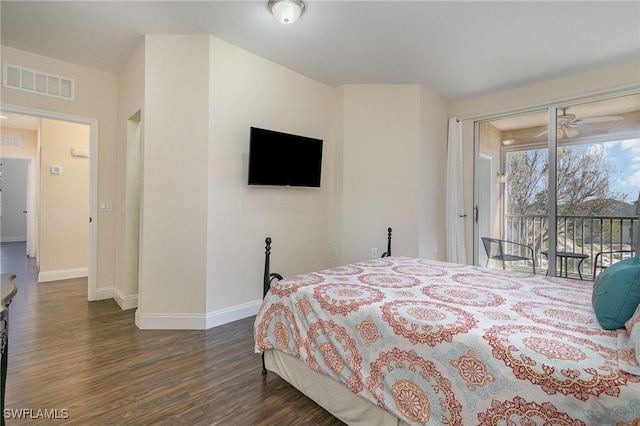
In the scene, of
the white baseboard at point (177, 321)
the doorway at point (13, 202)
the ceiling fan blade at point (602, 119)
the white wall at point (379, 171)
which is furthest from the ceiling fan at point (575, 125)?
the doorway at point (13, 202)

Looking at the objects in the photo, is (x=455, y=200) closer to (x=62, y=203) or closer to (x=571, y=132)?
(x=571, y=132)

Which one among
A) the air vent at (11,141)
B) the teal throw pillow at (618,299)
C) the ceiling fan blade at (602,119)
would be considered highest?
the air vent at (11,141)

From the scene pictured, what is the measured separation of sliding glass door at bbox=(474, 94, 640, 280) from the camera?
348 cm

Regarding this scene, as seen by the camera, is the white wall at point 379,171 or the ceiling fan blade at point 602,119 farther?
the white wall at point 379,171

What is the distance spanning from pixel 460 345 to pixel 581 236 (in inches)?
143

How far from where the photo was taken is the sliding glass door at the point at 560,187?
3.48 meters

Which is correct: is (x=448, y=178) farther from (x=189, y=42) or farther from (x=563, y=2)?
(x=189, y=42)

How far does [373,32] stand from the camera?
2.81 meters

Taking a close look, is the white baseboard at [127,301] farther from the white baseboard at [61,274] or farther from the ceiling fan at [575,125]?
the ceiling fan at [575,125]

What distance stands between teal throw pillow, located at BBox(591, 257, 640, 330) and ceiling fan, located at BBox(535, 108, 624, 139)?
321 centimetres

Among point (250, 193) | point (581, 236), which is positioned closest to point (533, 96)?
point (581, 236)

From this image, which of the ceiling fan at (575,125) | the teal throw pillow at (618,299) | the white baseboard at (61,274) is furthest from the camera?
the white baseboard at (61,274)

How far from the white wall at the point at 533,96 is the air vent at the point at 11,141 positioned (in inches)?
332

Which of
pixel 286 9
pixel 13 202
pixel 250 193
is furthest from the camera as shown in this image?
pixel 13 202
